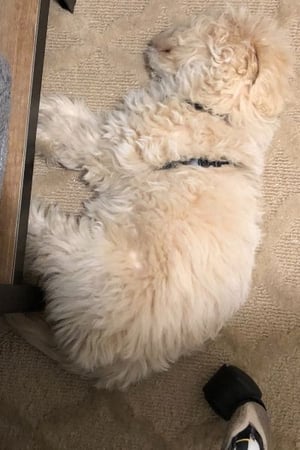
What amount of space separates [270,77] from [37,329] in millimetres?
742

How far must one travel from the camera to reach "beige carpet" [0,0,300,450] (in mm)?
1418

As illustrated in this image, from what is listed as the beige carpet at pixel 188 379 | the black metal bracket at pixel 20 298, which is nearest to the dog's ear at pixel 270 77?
the beige carpet at pixel 188 379

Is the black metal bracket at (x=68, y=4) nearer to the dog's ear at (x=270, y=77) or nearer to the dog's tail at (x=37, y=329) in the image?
the dog's ear at (x=270, y=77)

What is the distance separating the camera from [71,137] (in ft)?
4.59

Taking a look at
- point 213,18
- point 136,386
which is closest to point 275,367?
point 136,386

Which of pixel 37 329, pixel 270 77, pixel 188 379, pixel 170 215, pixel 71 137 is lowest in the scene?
pixel 188 379

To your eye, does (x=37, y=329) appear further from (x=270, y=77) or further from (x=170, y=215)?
(x=270, y=77)

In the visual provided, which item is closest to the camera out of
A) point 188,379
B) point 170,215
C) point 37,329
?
point 170,215

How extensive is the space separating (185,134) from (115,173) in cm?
20

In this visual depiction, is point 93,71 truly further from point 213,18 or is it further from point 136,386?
point 136,386

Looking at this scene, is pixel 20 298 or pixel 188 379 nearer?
pixel 20 298

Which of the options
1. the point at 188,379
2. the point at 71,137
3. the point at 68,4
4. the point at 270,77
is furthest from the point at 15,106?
the point at 188,379

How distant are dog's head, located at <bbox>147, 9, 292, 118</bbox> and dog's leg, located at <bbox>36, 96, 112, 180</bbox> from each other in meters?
0.24

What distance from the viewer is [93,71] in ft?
4.96
